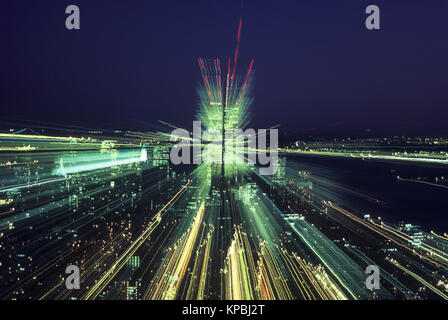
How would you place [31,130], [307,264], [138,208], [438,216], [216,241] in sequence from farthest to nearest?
[438,216] → [138,208] → [216,241] → [307,264] → [31,130]

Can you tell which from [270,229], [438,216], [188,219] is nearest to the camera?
[270,229]

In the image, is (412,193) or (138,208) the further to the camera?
(412,193)

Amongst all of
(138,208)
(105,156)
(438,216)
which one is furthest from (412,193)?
(105,156)

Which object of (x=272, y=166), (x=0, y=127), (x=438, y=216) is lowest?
(x=438, y=216)

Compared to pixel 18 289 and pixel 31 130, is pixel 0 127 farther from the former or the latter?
pixel 18 289

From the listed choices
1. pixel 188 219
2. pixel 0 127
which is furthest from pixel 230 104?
pixel 0 127

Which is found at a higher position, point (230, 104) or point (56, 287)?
point (230, 104)

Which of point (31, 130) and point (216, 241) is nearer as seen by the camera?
point (31, 130)

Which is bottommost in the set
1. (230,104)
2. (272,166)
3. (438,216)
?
(438,216)

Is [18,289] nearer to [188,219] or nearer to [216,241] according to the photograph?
[216,241]
